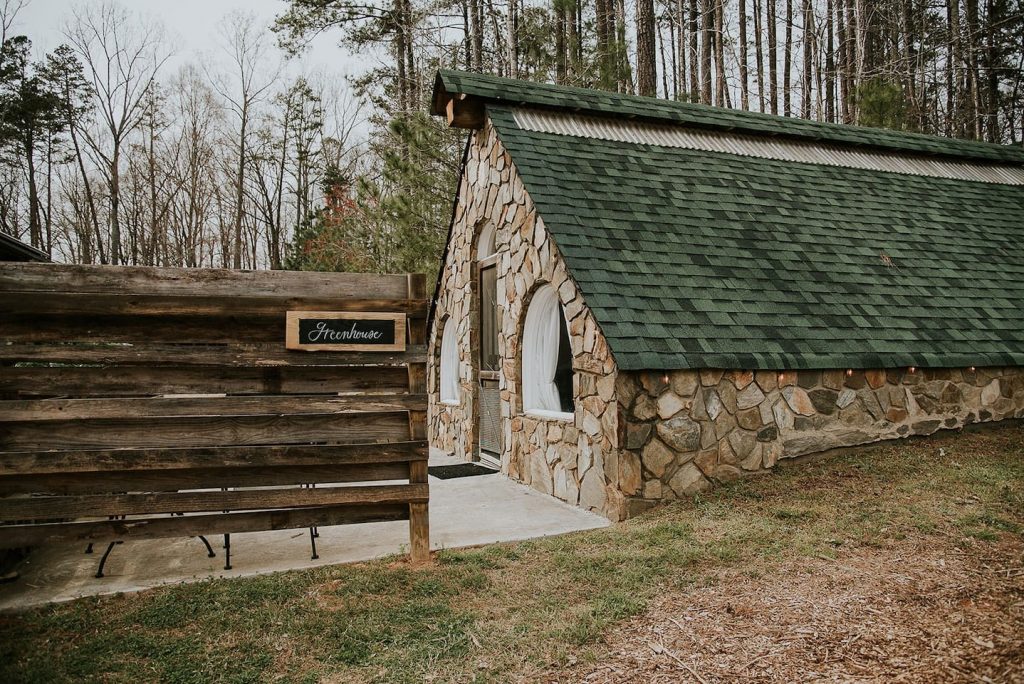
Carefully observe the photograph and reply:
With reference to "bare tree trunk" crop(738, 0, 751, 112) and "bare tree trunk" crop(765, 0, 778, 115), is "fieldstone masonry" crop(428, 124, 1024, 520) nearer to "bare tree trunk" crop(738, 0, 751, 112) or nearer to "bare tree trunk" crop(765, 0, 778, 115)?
"bare tree trunk" crop(738, 0, 751, 112)

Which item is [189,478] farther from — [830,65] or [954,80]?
[954,80]

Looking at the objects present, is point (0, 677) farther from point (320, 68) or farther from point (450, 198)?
point (320, 68)

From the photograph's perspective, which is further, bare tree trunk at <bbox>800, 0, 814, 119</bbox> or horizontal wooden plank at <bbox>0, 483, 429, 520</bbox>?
bare tree trunk at <bbox>800, 0, 814, 119</bbox>

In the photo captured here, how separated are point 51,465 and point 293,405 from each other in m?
1.45

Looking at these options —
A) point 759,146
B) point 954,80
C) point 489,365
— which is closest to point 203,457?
point 489,365

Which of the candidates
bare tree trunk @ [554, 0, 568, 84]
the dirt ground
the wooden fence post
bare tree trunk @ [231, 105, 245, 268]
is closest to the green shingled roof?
the wooden fence post

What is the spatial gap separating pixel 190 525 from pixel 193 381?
36.6 inches

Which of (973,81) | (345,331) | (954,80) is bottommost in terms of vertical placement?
(345,331)

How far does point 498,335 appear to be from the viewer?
870cm

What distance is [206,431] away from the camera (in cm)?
445

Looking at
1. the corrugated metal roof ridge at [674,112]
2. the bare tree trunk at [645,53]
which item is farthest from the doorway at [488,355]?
the bare tree trunk at [645,53]

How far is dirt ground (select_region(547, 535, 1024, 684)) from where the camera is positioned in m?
3.00

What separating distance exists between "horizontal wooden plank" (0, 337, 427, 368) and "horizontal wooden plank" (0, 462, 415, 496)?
27.9 inches

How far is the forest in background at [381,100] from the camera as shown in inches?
580
